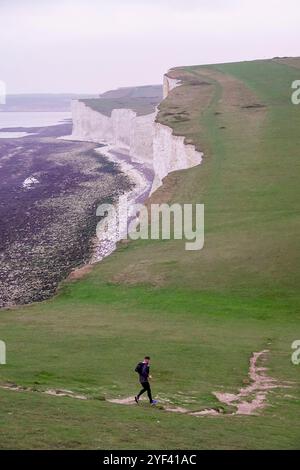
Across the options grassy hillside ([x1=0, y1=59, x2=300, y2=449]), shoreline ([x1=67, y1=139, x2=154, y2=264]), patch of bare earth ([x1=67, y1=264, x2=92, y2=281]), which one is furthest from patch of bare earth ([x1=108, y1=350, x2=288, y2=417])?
shoreline ([x1=67, y1=139, x2=154, y2=264])

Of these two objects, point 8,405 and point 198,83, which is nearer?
point 8,405

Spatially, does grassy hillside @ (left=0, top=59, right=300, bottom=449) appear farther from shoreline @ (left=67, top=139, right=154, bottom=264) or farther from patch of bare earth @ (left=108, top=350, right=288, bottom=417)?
shoreline @ (left=67, top=139, right=154, bottom=264)

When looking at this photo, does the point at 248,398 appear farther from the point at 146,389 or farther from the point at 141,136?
the point at 141,136

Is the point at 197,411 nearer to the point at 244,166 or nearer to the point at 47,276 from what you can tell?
the point at 47,276

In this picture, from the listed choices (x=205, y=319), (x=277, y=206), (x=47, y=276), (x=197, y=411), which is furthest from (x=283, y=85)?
(x=197, y=411)

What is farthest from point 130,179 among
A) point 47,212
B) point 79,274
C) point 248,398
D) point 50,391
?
point 50,391
